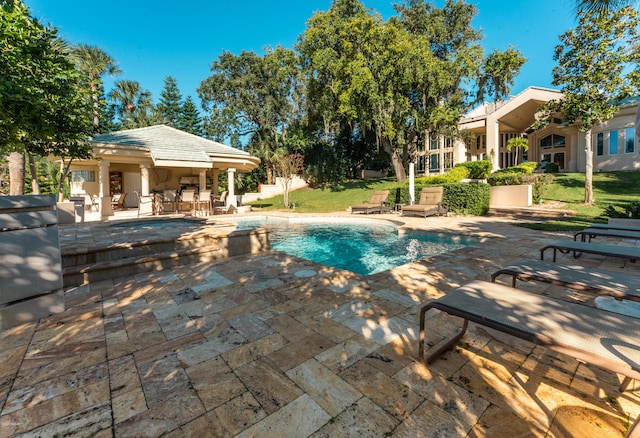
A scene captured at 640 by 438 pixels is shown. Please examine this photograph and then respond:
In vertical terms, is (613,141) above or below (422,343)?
above

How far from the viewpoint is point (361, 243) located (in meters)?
8.45

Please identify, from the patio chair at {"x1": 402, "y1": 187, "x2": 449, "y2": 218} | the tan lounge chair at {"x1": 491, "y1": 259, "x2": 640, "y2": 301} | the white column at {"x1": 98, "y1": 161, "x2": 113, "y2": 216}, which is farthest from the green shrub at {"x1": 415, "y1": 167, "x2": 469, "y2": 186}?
the white column at {"x1": 98, "y1": 161, "x2": 113, "y2": 216}

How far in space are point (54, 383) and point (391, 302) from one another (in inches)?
117

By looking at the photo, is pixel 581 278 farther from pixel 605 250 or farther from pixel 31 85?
pixel 31 85

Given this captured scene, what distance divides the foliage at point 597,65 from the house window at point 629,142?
7.58m

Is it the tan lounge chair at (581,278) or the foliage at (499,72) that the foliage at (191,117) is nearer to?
the foliage at (499,72)

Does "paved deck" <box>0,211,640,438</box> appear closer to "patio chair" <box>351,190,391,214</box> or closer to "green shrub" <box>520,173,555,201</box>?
"patio chair" <box>351,190,391,214</box>

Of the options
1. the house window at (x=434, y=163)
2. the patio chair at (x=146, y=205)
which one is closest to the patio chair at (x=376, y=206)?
the patio chair at (x=146, y=205)

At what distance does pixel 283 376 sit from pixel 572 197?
17591 mm

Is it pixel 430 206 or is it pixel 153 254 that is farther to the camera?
pixel 430 206

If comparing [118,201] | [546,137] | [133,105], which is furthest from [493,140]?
[133,105]

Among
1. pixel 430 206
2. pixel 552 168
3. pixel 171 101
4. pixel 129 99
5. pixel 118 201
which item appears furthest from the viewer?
pixel 171 101

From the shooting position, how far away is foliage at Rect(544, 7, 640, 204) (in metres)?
11.5

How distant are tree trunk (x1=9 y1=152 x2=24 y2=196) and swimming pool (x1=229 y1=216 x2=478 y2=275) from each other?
960 centimetres
